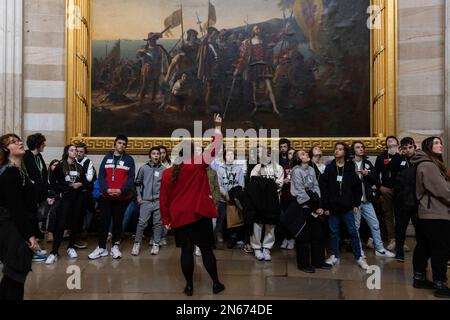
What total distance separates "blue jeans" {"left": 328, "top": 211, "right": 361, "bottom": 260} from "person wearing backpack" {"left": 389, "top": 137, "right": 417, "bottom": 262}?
2.47 feet

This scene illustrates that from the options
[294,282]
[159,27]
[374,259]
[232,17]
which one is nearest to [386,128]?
[374,259]

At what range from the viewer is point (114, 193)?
6.83m

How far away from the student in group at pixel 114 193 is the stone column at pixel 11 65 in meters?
3.40

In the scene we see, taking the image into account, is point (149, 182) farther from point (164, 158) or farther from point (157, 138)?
point (157, 138)

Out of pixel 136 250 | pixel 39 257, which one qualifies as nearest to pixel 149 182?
pixel 136 250

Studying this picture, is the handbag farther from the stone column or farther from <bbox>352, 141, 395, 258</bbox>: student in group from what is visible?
the stone column

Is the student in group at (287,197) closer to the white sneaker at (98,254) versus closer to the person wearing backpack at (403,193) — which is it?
the person wearing backpack at (403,193)

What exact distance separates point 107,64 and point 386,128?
6.17 metres

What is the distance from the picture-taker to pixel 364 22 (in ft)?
30.2

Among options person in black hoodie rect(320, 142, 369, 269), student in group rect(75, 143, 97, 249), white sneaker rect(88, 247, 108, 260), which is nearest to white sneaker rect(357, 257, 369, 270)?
person in black hoodie rect(320, 142, 369, 269)

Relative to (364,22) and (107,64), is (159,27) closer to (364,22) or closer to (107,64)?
(107,64)

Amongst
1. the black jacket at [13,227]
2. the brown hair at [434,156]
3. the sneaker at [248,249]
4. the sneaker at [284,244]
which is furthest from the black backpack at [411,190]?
the black jacket at [13,227]

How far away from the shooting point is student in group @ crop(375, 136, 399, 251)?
7.54 metres

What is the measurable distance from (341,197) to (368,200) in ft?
2.52
